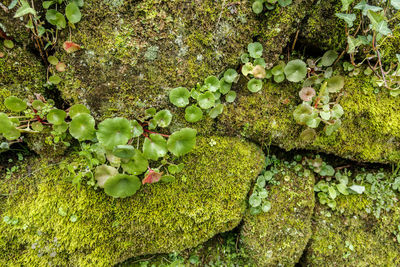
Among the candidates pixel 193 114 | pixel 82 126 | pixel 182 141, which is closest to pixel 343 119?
pixel 193 114

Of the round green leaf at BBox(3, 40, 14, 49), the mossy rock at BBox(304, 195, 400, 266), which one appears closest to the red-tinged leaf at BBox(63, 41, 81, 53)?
the round green leaf at BBox(3, 40, 14, 49)

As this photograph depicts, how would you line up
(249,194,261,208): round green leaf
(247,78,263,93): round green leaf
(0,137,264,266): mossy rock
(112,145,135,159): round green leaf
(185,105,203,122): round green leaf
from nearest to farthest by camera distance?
(112,145,135,159): round green leaf → (0,137,264,266): mossy rock → (185,105,203,122): round green leaf → (247,78,263,93): round green leaf → (249,194,261,208): round green leaf

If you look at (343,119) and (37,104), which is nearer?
(37,104)

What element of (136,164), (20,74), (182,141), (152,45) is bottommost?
(136,164)

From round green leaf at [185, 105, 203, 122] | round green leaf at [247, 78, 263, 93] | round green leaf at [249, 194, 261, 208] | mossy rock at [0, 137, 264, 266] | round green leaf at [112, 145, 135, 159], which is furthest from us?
round green leaf at [249, 194, 261, 208]

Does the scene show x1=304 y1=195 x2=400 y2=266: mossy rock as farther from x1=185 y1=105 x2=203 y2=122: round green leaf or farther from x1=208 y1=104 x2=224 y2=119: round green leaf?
x1=185 y1=105 x2=203 y2=122: round green leaf

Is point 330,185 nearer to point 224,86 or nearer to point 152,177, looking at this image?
point 224,86
